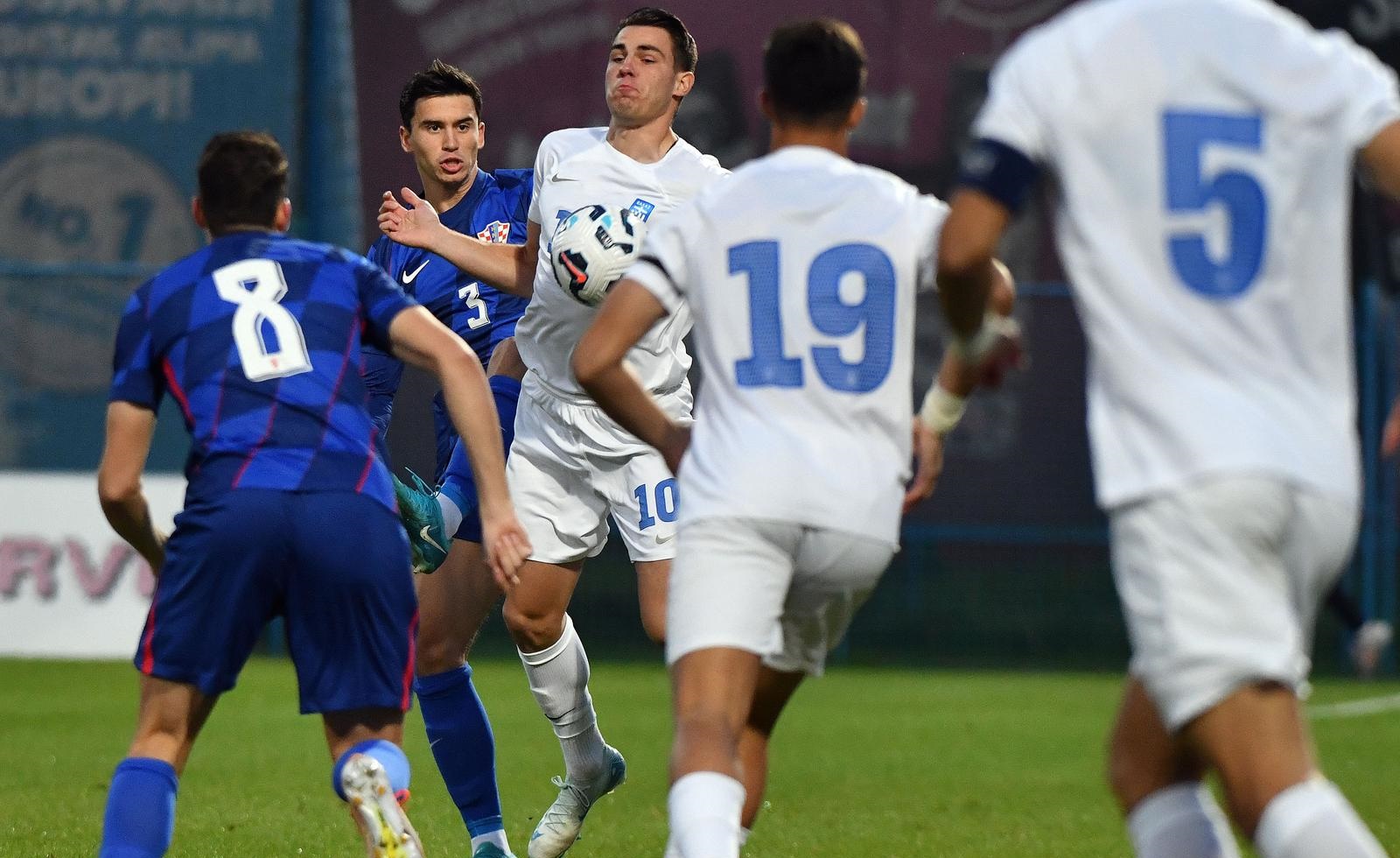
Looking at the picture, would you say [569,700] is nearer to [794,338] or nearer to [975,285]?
[794,338]

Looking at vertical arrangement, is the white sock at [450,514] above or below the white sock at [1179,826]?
below

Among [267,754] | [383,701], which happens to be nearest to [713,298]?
[383,701]

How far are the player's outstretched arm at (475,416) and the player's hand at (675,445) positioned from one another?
1.18 ft

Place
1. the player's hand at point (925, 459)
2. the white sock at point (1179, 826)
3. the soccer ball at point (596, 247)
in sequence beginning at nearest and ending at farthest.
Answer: the white sock at point (1179, 826)
the player's hand at point (925, 459)
the soccer ball at point (596, 247)

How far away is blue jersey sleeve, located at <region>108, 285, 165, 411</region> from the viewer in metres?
4.01

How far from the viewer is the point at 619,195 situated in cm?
576

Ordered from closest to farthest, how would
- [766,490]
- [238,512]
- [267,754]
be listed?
1. [766,490]
2. [238,512]
3. [267,754]

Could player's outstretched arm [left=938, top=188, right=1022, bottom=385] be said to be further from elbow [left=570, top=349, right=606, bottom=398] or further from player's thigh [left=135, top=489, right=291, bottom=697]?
player's thigh [left=135, top=489, right=291, bottom=697]

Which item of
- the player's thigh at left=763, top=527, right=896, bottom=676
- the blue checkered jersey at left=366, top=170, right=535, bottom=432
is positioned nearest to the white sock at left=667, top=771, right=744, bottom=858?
the player's thigh at left=763, top=527, right=896, bottom=676

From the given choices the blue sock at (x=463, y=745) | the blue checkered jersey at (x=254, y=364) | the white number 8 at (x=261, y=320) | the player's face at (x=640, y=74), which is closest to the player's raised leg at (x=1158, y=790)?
the blue checkered jersey at (x=254, y=364)

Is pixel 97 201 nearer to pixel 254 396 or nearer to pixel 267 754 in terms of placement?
pixel 267 754

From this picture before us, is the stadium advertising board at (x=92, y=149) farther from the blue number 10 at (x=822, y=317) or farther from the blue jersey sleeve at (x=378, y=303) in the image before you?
the blue number 10 at (x=822, y=317)

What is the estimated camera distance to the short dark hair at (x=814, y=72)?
3846 mm

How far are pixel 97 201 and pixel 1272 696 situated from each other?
12.6 m
